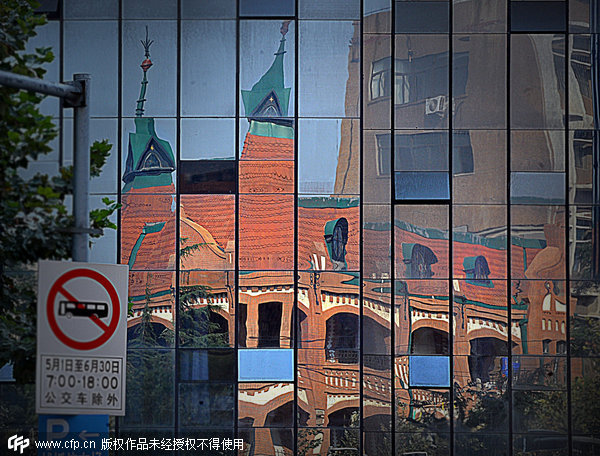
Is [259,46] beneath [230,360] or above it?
above

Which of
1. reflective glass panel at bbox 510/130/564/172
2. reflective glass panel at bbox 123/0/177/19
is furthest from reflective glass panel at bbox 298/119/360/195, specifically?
reflective glass panel at bbox 123/0/177/19

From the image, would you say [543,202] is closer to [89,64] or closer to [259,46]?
[259,46]

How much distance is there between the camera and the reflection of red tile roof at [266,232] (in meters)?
13.6

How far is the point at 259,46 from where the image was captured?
544 inches

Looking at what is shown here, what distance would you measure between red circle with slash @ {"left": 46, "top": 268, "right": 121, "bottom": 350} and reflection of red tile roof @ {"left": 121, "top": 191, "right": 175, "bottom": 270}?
7275 mm

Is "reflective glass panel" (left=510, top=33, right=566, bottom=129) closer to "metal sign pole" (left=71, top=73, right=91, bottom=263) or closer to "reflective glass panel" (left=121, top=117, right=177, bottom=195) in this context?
"reflective glass panel" (left=121, top=117, right=177, bottom=195)

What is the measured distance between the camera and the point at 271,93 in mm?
13797

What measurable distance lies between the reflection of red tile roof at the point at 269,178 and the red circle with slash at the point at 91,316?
7.44m

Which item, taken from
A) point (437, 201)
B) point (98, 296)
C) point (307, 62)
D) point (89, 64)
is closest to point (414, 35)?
point (307, 62)

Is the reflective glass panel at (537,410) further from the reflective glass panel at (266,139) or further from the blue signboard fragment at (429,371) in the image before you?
the reflective glass panel at (266,139)

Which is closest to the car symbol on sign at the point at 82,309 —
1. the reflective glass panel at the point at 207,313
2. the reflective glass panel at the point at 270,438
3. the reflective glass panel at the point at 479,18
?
the reflective glass panel at the point at 207,313

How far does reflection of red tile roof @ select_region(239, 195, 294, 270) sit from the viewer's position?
1362cm

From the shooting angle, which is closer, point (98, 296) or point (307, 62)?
point (98, 296)

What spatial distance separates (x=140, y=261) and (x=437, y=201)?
5105 mm
